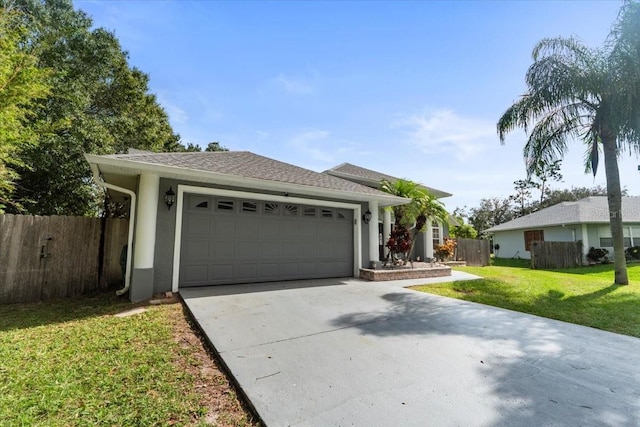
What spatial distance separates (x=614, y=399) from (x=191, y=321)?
5.15m

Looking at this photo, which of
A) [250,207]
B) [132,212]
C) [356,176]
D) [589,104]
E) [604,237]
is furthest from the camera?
[604,237]

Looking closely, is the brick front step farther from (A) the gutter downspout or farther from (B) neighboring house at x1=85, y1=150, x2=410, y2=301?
(A) the gutter downspout

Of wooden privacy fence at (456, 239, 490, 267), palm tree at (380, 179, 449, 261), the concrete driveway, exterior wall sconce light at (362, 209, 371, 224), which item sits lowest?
the concrete driveway

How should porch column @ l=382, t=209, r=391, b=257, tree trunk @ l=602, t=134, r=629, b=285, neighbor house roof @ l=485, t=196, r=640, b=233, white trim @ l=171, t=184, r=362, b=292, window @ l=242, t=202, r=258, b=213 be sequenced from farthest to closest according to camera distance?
neighbor house roof @ l=485, t=196, r=640, b=233 < porch column @ l=382, t=209, r=391, b=257 < tree trunk @ l=602, t=134, r=629, b=285 < window @ l=242, t=202, r=258, b=213 < white trim @ l=171, t=184, r=362, b=292

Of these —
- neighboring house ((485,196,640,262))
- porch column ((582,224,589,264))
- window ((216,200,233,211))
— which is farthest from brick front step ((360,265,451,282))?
neighboring house ((485,196,640,262))

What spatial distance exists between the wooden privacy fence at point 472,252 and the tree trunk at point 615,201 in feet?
22.6

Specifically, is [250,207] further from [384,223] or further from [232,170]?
[384,223]

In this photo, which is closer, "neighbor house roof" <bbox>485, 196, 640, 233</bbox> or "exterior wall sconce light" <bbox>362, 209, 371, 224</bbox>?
"exterior wall sconce light" <bbox>362, 209, 371, 224</bbox>

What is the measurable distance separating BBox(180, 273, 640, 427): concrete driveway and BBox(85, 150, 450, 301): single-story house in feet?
4.90

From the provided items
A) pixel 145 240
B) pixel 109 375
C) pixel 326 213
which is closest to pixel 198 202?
pixel 145 240

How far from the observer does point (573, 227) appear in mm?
18422

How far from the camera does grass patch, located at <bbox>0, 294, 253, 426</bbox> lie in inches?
89.3

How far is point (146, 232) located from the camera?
5977mm

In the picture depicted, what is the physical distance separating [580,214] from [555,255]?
4.88 m
